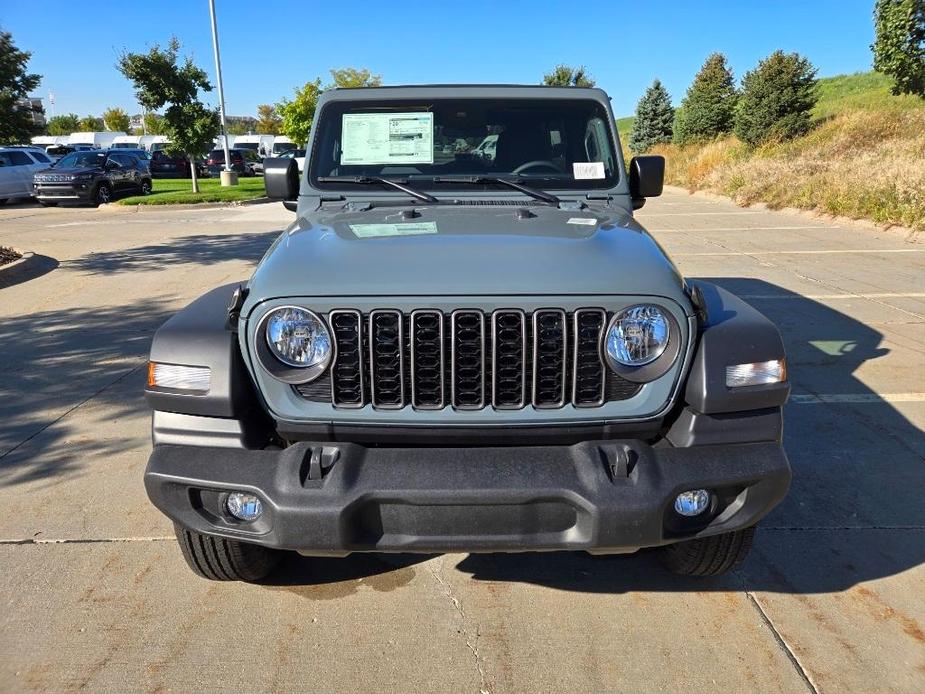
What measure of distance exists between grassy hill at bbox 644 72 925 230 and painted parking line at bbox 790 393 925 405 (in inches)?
335

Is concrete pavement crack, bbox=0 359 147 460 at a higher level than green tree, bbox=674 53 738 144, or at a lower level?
lower

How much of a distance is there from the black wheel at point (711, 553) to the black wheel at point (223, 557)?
1.61 meters

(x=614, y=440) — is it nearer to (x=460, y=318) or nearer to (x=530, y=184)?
(x=460, y=318)

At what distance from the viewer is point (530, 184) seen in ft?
11.7

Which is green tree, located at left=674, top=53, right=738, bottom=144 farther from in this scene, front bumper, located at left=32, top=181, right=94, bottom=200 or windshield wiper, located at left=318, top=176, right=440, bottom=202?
windshield wiper, located at left=318, top=176, right=440, bottom=202

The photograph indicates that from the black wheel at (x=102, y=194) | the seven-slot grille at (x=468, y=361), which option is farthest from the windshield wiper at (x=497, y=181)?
the black wheel at (x=102, y=194)

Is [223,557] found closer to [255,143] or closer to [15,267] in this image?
[15,267]

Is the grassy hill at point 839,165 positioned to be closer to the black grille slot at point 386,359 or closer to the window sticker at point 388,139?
the window sticker at point 388,139

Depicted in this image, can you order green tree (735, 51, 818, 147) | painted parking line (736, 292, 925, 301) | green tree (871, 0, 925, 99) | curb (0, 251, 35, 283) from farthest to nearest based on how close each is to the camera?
1. green tree (735, 51, 818, 147)
2. green tree (871, 0, 925, 99)
3. curb (0, 251, 35, 283)
4. painted parking line (736, 292, 925, 301)

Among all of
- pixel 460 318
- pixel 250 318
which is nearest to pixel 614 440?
pixel 460 318

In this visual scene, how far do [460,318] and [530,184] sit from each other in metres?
1.52

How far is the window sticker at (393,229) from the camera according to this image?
271 cm

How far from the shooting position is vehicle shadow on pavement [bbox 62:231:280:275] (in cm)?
1005

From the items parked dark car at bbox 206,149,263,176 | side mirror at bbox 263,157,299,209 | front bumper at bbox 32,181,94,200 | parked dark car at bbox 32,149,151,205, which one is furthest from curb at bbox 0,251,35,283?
parked dark car at bbox 206,149,263,176
